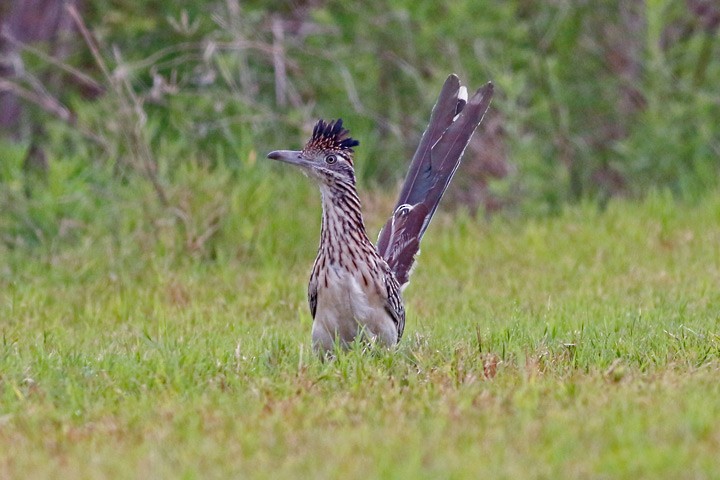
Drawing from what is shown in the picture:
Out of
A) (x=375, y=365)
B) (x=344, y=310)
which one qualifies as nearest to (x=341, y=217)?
(x=344, y=310)

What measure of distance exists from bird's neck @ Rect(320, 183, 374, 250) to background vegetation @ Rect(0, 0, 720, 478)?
58 centimetres

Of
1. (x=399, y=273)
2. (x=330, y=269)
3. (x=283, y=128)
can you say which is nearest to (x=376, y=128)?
(x=283, y=128)

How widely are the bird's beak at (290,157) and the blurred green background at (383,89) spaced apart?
138 inches

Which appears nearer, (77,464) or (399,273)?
(77,464)

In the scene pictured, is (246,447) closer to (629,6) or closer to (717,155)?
(717,155)

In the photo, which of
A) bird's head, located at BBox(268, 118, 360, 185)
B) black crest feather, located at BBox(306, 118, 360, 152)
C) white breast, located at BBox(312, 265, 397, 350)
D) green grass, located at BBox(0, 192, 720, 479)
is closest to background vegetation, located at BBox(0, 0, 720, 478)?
green grass, located at BBox(0, 192, 720, 479)

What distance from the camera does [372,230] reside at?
10.3 m

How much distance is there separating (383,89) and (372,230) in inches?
131

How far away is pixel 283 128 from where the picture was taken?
1191 cm

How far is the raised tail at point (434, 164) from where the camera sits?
768 cm

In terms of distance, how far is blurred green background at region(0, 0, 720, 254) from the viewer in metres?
11.4

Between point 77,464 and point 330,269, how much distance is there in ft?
7.24

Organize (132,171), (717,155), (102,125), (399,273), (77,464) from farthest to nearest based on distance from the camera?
(717,155) < (102,125) < (132,171) < (399,273) < (77,464)

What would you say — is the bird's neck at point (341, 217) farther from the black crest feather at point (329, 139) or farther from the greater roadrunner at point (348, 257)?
the black crest feather at point (329, 139)
